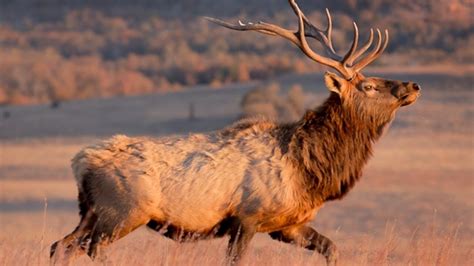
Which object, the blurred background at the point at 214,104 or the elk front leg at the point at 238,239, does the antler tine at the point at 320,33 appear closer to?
the blurred background at the point at 214,104

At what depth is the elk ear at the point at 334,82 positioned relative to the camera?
10.4 meters

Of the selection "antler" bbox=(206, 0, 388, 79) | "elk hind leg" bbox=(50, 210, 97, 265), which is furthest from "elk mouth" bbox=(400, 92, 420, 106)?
"elk hind leg" bbox=(50, 210, 97, 265)

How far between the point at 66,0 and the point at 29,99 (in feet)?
179

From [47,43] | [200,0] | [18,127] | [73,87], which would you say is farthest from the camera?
[200,0]

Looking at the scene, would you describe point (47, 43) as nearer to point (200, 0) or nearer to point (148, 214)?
point (200, 0)

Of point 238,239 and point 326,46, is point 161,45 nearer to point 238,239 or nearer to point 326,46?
point 326,46

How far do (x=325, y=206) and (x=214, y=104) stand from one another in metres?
20.2

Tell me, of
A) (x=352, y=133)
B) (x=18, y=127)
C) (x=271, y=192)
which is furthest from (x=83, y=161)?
(x=18, y=127)

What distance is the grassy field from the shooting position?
9812 millimetres

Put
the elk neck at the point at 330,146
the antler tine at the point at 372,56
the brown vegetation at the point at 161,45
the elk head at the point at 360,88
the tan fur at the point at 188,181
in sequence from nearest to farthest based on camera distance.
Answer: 1. the tan fur at the point at 188,181
2. the elk neck at the point at 330,146
3. the elk head at the point at 360,88
4. the antler tine at the point at 372,56
5. the brown vegetation at the point at 161,45

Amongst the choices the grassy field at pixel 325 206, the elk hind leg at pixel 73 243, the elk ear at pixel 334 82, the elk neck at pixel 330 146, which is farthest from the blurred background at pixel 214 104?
the elk ear at pixel 334 82

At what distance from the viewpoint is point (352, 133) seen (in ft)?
34.4

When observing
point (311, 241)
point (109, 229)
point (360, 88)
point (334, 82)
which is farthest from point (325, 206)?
point (109, 229)

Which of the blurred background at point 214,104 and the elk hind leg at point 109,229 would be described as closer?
the elk hind leg at point 109,229
